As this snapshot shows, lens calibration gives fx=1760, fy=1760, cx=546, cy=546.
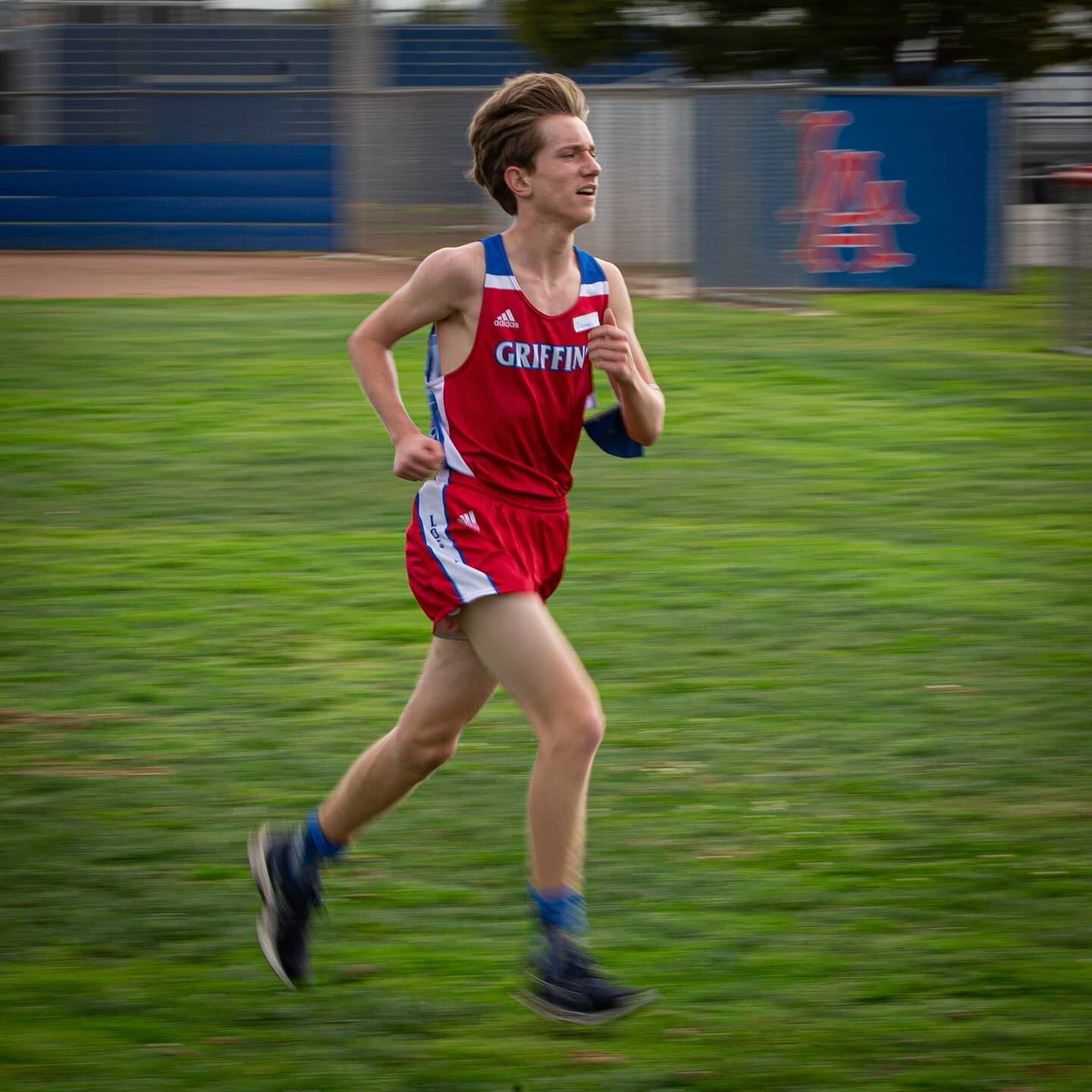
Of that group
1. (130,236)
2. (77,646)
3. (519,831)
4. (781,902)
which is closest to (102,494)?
(77,646)

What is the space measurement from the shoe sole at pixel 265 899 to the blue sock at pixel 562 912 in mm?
617

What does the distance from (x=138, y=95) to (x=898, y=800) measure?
75.6 ft

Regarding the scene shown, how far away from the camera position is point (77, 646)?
6.64 m

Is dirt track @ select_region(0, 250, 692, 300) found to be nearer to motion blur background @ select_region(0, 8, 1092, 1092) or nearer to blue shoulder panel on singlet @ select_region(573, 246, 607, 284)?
motion blur background @ select_region(0, 8, 1092, 1092)

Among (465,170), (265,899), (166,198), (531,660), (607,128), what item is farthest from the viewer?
(166,198)

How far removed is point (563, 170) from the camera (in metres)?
3.63

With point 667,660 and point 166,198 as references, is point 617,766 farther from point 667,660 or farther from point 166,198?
point 166,198

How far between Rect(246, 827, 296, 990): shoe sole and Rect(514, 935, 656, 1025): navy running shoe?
0.59 m

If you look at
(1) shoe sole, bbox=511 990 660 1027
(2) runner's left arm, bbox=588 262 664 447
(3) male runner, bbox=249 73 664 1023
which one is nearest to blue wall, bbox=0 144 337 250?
(2) runner's left arm, bbox=588 262 664 447

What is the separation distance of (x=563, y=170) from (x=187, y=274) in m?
18.5

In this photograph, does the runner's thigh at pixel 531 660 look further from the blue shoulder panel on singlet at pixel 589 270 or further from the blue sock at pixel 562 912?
the blue shoulder panel on singlet at pixel 589 270

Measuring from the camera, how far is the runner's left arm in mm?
3580

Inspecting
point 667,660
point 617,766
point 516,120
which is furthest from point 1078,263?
point 516,120

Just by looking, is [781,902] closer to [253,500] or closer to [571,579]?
[571,579]
